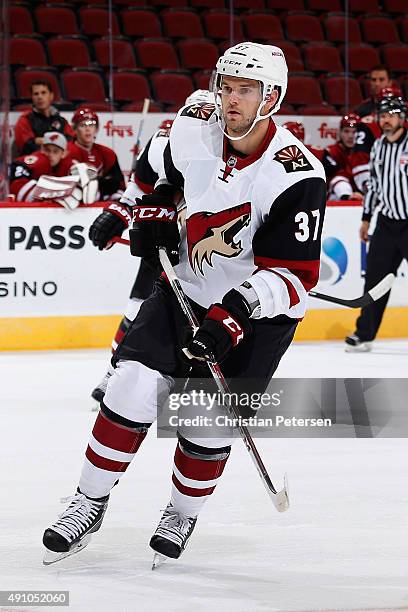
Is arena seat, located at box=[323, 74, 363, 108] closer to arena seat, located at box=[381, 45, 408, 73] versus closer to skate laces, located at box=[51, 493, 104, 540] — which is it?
arena seat, located at box=[381, 45, 408, 73]

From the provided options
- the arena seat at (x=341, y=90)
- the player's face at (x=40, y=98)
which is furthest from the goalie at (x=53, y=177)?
the arena seat at (x=341, y=90)

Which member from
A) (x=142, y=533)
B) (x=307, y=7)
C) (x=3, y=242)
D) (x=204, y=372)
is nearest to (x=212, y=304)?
(x=204, y=372)

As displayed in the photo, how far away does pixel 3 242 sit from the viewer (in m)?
6.18

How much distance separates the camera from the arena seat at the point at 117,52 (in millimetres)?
8211

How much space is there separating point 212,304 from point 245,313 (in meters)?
0.19

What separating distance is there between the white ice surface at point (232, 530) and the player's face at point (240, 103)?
0.87m

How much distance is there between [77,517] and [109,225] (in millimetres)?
1149

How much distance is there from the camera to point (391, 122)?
624 cm

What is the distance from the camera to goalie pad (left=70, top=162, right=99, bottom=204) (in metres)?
6.34

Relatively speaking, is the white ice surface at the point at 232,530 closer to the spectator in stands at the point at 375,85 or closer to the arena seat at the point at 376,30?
the spectator in stands at the point at 375,85

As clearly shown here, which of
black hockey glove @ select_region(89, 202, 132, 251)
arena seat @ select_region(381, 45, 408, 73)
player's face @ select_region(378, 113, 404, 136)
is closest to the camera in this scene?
black hockey glove @ select_region(89, 202, 132, 251)

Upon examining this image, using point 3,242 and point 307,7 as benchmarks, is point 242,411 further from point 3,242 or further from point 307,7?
point 307,7

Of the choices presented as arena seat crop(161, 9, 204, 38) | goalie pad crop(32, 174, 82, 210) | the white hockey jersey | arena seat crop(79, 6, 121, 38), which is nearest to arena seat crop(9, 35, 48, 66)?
arena seat crop(79, 6, 121, 38)

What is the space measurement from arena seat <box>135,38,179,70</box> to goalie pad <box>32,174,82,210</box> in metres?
2.40
